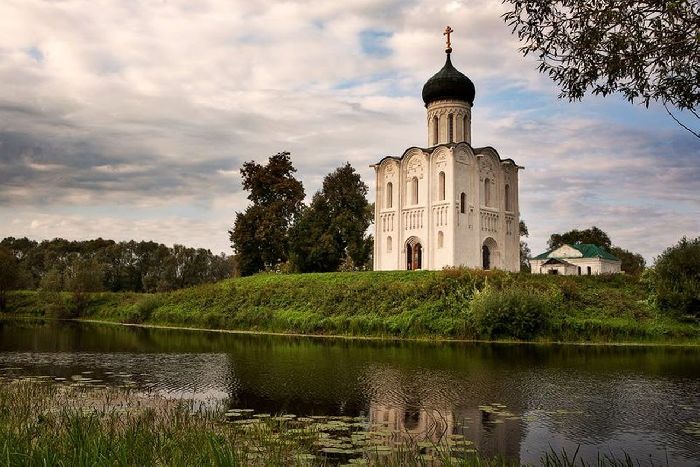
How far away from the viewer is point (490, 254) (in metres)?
47.9

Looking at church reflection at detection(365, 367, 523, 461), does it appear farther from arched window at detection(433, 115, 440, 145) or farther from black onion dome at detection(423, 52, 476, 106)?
black onion dome at detection(423, 52, 476, 106)

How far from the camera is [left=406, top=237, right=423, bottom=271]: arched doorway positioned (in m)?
47.6

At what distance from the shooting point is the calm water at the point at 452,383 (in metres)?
11.4

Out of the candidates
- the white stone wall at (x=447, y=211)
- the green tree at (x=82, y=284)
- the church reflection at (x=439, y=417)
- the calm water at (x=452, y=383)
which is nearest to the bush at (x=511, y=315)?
the calm water at (x=452, y=383)

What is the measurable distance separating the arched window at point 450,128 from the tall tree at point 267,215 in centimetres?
1598

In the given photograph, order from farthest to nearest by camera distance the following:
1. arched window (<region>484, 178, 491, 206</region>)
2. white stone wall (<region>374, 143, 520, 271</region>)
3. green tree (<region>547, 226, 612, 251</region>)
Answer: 1. green tree (<region>547, 226, 612, 251</region>)
2. arched window (<region>484, 178, 491, 206</region>)
3. white stone wall (<region>374, 143, 520, 271</region>)

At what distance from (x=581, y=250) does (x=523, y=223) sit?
13667 mm

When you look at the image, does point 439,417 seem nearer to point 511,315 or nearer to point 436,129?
Answer: point 511,315

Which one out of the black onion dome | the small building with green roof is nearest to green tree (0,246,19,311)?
the black onion dome

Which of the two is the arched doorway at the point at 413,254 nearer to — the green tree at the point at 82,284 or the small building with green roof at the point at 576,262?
the small building with green roof at the point at 576,262

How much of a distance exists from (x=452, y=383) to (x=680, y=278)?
17281 mm

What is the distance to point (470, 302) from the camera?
31.5 meters

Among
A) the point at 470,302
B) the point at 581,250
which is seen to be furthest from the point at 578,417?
the point at 581,250

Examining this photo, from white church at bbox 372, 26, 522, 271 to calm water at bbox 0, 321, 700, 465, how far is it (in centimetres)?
1767
